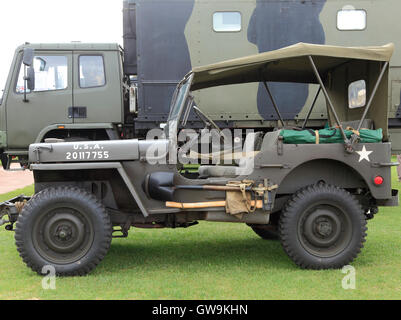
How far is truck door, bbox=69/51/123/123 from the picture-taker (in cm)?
854

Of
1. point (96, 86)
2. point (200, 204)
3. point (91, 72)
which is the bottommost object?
point (200, 204)

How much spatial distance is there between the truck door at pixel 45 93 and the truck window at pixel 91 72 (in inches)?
8.0

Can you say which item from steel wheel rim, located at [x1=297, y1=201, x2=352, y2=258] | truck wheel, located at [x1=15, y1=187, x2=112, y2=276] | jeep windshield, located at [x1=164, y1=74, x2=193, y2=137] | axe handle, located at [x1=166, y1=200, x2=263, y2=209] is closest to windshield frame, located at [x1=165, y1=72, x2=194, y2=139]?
jeep windshield, located at [x1=164, y1=74, x2=193, y2=137]

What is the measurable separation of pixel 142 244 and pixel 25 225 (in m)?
1.87

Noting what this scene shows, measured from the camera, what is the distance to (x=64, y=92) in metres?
8.52

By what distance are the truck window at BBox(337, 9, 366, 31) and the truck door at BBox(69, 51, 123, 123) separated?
3.88 m

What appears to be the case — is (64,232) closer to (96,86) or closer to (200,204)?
(200,204)

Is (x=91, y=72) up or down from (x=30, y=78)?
up

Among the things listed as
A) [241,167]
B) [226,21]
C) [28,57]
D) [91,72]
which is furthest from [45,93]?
[241,167]

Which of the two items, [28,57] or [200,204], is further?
[28,57]

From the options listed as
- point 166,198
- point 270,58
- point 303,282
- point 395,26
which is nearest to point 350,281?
point 303,282

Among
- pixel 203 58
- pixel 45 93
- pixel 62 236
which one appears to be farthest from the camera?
pixel 45 93

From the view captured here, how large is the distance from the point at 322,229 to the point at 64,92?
5487 millimetres

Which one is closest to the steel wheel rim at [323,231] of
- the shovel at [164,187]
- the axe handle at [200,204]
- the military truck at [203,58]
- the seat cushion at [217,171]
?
the axe handle at [200,204]
